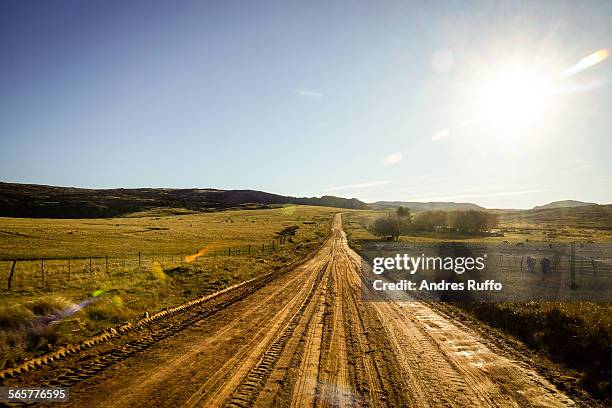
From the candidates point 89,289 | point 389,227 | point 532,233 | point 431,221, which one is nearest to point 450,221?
point 431,221

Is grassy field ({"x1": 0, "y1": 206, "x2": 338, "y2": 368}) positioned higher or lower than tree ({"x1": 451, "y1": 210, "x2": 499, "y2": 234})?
lower

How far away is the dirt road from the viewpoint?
8.23 metres

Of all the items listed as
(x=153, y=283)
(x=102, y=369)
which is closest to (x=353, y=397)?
(x=102, y=369)

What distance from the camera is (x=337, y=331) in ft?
43.8

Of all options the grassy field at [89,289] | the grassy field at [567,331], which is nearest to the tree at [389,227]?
the grassy field at [89,289]

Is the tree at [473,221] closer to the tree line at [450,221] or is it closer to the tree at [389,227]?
the tree line at [450,221]

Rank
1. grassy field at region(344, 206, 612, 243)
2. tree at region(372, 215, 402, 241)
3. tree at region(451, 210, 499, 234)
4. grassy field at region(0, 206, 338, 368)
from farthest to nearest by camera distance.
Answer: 1. tree at region(451, 210, 499, 234)
2. grassy field at region(344, 206, 612, 243)
3. tree at region(372, 215, 402, 241)
4. grassy field at region(0, 206, 338, 368)

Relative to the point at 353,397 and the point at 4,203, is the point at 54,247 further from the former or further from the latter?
the point at 4,203

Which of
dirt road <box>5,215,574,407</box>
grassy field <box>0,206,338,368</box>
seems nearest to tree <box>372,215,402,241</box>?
grassy field <box>0,206,338,368</box>

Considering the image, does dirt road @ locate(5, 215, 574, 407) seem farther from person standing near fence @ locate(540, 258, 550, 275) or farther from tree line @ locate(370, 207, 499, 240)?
tree line @ locate(370, 207, 499, 240)

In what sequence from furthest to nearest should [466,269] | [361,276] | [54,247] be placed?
[54,247]
[466,269]
[361,276]

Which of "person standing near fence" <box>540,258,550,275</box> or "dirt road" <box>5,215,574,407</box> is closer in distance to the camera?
"dirt road" <box>5,215,574,407</box>

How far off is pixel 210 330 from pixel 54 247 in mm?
50961

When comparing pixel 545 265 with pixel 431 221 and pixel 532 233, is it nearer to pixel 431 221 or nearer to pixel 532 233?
pixel 431 221
